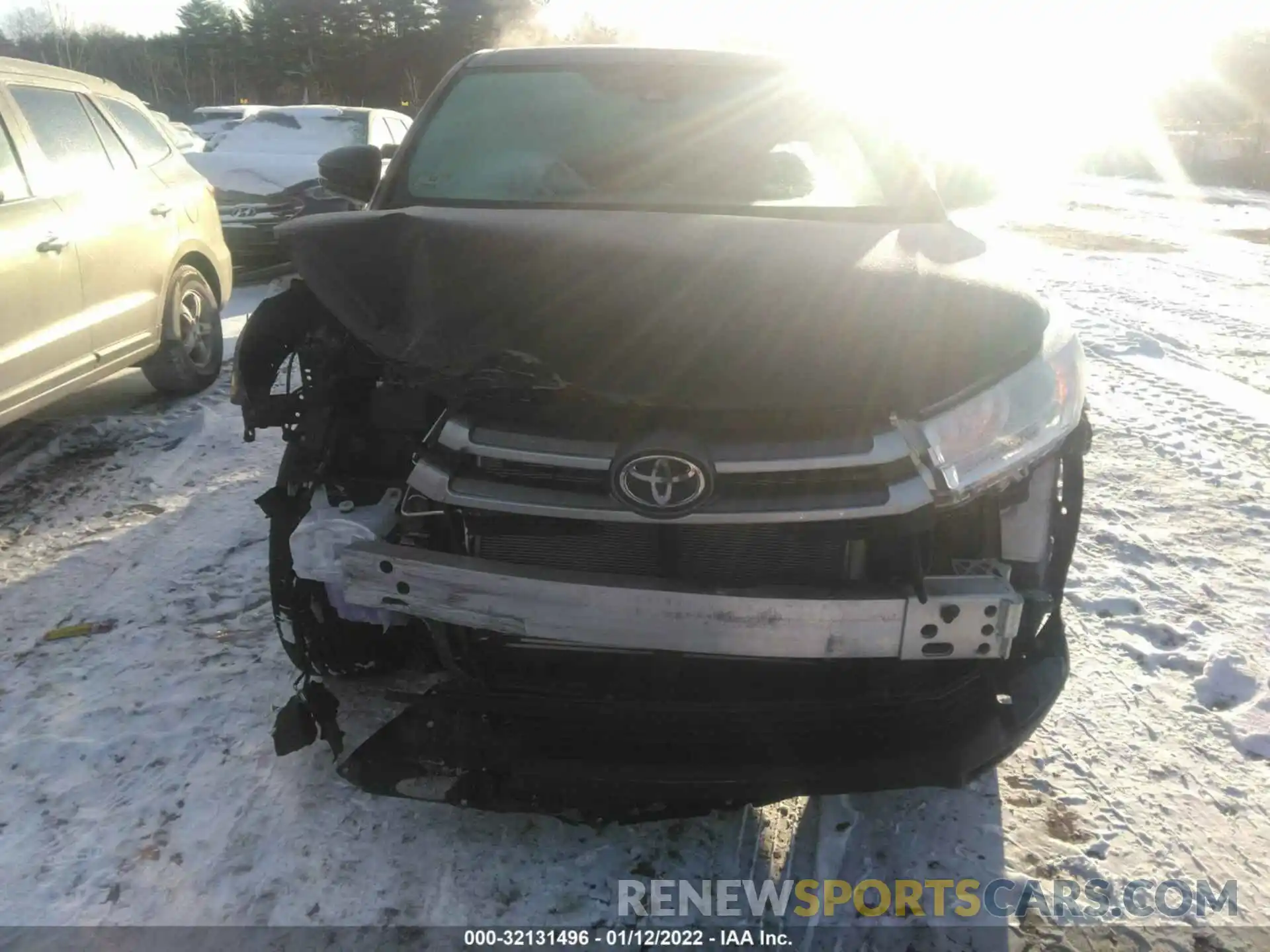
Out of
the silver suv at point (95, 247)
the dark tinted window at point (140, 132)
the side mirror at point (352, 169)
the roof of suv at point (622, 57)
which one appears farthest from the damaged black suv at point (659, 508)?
the dark tinted window at point (140, 132)

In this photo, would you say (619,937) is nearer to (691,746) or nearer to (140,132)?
(691,746)

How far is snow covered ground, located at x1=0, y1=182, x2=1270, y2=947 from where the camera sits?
2.01 metres

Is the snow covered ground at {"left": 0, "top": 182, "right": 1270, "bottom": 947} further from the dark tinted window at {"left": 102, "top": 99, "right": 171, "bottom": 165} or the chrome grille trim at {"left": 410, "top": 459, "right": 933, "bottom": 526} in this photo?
the dark tinted window at {"left": 102, "top": 99, "right": 171, "bottom": 165}

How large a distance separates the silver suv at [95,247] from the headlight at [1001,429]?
12.4 feet

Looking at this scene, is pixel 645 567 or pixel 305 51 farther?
pixel 305 51

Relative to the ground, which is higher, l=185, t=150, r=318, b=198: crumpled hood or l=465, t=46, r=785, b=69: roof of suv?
l=465, t=46, r=785, b=69: roof of suv

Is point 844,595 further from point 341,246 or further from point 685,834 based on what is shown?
point 341,246

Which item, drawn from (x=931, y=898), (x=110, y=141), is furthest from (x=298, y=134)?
(x=931, y=898)

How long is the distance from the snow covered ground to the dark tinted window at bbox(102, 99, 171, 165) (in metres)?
1.97

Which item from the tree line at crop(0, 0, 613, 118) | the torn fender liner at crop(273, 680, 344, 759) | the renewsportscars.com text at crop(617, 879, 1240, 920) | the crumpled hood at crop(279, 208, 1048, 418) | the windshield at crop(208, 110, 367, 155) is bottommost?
the renewsportscars.com text at crop(617, 879, 1240, 920)

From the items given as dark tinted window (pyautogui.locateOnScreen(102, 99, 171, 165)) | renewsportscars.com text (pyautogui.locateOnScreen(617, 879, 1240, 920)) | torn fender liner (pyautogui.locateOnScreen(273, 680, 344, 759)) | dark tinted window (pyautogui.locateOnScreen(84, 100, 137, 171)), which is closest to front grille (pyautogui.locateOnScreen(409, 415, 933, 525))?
torn fender liner (pyautogui.locateOnScreen(273, 680, 344, 759))

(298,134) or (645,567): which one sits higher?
(298,134)

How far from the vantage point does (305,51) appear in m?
40.8

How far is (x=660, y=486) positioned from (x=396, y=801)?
1.17 meters
